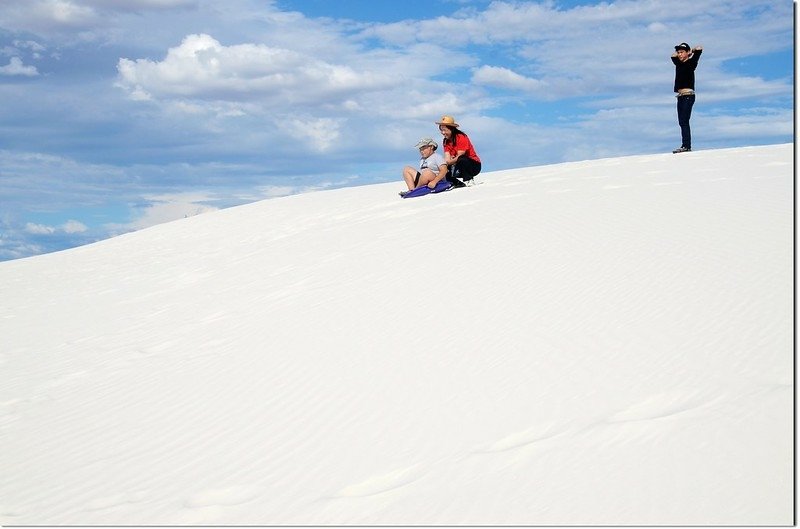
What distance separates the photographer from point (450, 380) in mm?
4863

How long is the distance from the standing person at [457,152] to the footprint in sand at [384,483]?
880 cm

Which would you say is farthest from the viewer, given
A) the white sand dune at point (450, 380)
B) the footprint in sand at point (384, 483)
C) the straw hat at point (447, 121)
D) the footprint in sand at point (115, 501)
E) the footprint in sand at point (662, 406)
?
the straw hat at point (447, 121)

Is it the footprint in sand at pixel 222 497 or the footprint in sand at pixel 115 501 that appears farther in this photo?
the footprint in sand at pixel 115 501

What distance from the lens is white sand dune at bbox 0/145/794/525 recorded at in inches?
132

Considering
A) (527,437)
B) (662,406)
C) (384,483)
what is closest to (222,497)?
(384,483)

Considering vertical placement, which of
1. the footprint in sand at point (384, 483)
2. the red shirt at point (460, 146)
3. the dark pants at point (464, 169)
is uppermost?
the red shirt at point (460, 146)

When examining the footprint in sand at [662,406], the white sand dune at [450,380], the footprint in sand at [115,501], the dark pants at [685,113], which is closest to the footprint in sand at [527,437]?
the white sand dune at [450,380]

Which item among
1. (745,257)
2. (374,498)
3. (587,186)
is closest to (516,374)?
(374,498)

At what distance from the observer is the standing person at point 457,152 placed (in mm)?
12156

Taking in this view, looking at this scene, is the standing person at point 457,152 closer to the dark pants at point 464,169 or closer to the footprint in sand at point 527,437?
the dark pants at point 464,169

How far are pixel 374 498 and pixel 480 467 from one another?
19.0 inches

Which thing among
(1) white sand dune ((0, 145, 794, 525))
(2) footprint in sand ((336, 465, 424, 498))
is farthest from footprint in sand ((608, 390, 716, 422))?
(2) footprint in sand ((336, 465, 424, 498))

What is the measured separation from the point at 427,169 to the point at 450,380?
820 cm

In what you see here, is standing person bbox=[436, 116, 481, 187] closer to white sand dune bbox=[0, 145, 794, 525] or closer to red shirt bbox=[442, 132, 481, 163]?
red shirt bbox=[442, 132, 481, 163]
